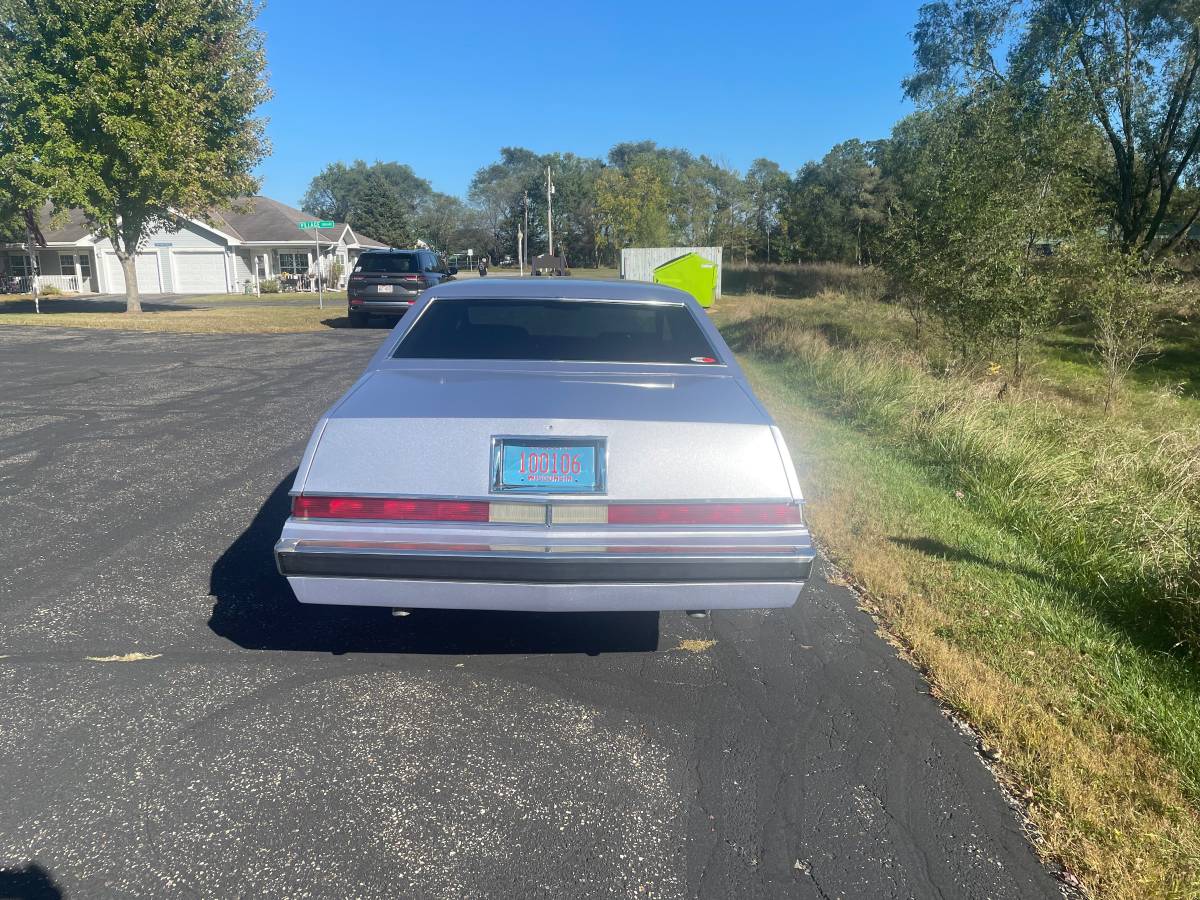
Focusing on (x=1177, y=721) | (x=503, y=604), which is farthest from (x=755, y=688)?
(x=1177, y=721)

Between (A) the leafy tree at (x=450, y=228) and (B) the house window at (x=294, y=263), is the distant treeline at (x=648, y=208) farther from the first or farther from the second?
(B) the house window at (x=294, y=263)

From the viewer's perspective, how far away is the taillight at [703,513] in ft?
10.3

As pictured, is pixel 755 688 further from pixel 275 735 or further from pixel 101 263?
pixel 101 263

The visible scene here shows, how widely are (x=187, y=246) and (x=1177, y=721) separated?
46.4 metres

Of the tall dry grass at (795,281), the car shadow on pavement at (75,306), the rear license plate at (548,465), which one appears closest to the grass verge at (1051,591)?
the rear license plate at (548,465)

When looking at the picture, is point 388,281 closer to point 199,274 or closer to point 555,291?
point 555,291

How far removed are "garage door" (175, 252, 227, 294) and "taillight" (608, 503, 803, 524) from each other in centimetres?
4443

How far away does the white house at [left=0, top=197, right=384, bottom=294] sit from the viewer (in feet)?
133

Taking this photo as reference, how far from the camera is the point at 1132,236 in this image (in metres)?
27.6

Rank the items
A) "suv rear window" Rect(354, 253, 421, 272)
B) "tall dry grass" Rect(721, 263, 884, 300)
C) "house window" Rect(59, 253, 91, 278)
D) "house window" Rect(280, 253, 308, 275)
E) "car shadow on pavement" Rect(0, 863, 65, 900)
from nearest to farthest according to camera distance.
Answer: "car shadow on pavement" Rect(0, 863, 65, 900), "suv rear window" Rect(354, 253, 421, 272), "tall dry grass" Rect(721, 263, 884, 300), "house window" Rect(59, 253, 91, 278), "house window" Rect(280, 253, 308, 275)

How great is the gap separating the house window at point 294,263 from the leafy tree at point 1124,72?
30.8m

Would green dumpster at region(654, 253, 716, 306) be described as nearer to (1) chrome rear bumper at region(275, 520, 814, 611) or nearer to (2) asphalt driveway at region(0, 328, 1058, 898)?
(2) asphalt driveway at region(0, 328, 1058, 898)

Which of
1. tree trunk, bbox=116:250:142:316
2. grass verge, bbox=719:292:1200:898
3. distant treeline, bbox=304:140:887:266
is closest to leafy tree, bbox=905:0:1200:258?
distant treeline, bbox=304:140:887:266

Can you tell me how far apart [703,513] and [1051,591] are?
8.28ft
